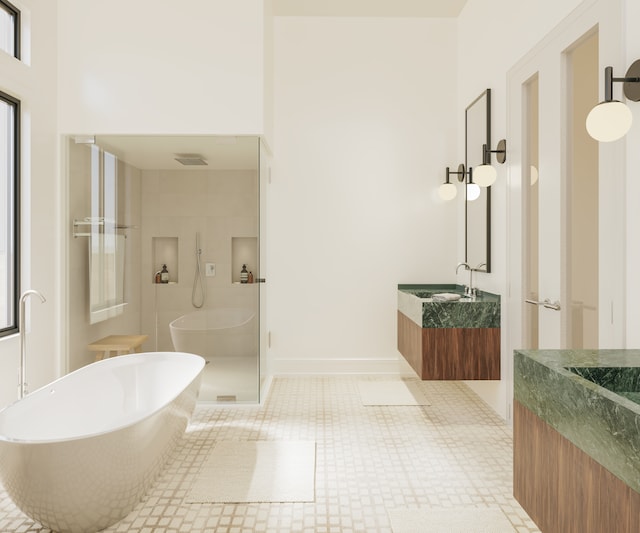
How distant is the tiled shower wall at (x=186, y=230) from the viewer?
349 centimetres

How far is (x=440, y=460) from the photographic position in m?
2.69

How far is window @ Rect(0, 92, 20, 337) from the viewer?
9.77 feet

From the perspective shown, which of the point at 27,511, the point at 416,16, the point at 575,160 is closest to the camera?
→ the point at 27,511

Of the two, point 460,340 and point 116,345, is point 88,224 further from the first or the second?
point 460,340

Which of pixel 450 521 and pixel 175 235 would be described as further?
pixel 175 235

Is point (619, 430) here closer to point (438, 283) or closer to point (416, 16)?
point (438, 283)

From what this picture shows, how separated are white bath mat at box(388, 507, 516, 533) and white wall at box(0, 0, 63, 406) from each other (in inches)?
94.4

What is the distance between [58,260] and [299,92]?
2478 millimetres

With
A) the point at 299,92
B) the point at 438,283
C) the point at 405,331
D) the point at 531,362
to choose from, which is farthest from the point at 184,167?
the point at 531,362

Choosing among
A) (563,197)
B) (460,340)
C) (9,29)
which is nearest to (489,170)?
(563,197)

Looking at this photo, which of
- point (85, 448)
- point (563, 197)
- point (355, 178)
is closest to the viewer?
point (85, 448)

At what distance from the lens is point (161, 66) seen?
11.4ft

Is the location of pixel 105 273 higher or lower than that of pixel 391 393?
higher

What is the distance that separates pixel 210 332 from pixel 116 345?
68cm
